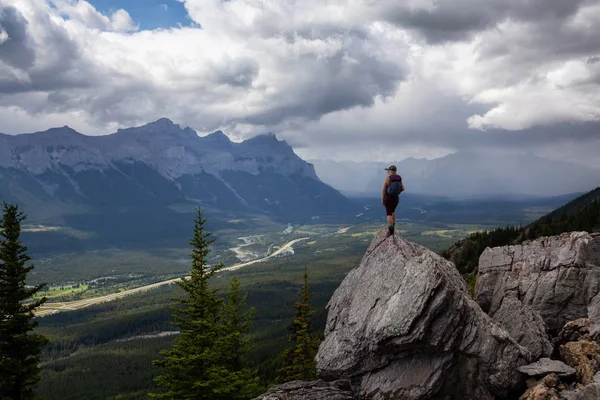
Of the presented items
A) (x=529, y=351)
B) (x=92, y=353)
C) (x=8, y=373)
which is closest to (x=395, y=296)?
(x=529, y=351)

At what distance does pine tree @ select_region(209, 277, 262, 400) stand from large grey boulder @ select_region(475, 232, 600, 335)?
2206cm

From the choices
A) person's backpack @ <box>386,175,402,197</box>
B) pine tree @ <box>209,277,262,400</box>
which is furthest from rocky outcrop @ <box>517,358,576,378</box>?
pine tree @ <box>209,277,262,400</box>

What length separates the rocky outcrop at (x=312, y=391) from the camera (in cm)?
2520

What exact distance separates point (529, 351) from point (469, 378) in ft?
14.3

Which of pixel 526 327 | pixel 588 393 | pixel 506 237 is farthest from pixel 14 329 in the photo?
pixel 506 237

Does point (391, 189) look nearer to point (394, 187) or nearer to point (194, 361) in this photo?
point (394, 187)

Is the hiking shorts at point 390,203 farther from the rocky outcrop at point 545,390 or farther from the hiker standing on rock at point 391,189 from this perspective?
the rocky outcrop at point 545,390

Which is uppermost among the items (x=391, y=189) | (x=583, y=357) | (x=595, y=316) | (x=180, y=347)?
(x=391, y=189)

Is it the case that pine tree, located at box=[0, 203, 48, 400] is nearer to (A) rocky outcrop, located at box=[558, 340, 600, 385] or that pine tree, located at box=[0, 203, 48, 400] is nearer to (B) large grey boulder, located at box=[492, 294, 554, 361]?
(B) large grey boulder, located at box=[492, 294, 554, 361]

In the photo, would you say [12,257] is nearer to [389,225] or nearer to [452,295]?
[389,225]

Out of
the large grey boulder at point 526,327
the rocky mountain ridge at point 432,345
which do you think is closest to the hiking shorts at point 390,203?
the rocky mountain ridge at point 432,345

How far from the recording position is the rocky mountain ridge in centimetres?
2227

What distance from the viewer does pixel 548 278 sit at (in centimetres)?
3478

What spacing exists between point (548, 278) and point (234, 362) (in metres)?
31.1
